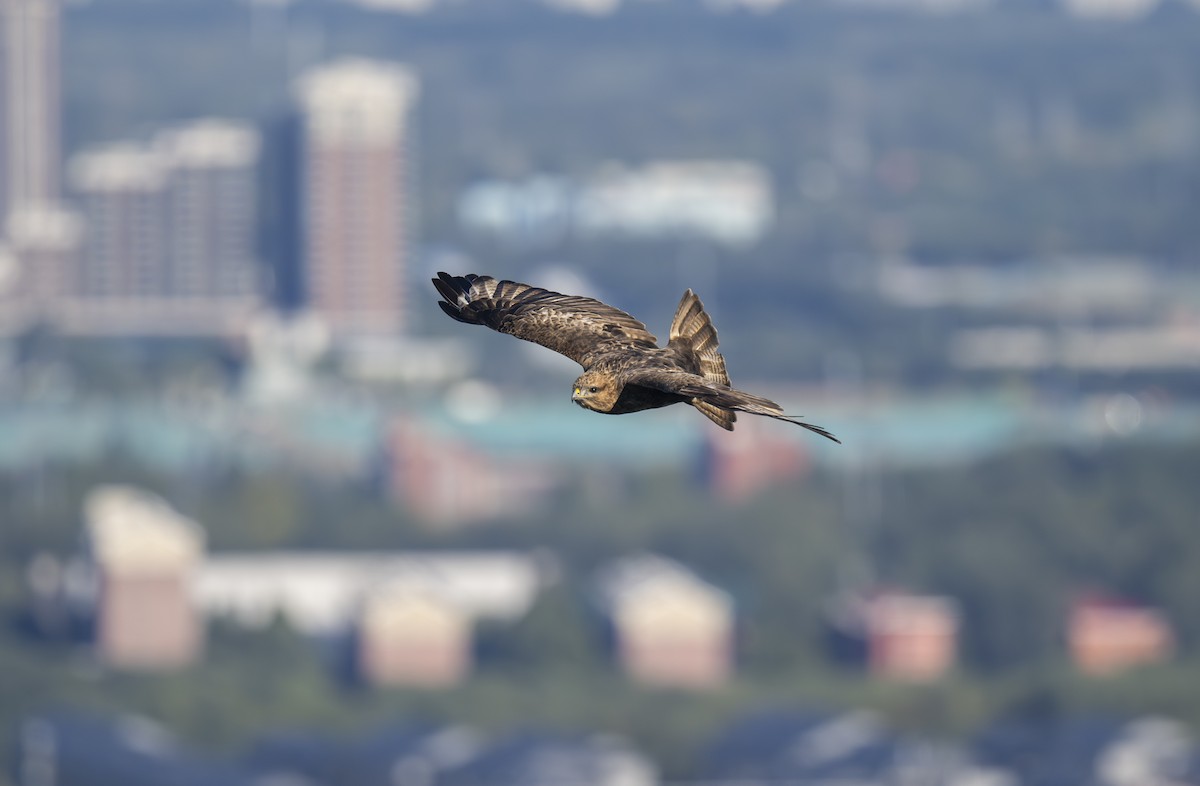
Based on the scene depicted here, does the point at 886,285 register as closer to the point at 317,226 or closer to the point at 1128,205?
the point at 1128,205

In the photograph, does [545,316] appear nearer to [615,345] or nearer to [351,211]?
[615,345]

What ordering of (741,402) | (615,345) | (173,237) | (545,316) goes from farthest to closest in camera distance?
(173,237), (545,316), (615,345), (741,402)

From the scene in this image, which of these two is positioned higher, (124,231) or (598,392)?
(124,231)

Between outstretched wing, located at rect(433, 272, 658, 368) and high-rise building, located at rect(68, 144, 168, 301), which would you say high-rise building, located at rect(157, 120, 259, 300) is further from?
outstretched wing, located at rect(433, 272, 658, 368)

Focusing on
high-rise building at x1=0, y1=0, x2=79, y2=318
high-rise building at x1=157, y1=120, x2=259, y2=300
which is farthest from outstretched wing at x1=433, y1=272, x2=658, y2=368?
high-rise building at x1=157, y1=120, x2=259, y2=300

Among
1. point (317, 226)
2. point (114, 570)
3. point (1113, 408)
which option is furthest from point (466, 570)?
point (317, 226)

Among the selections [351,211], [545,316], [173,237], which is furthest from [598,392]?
[173,237]

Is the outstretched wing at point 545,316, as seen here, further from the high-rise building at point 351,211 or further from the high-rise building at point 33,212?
the high-rise building at point 351,211
